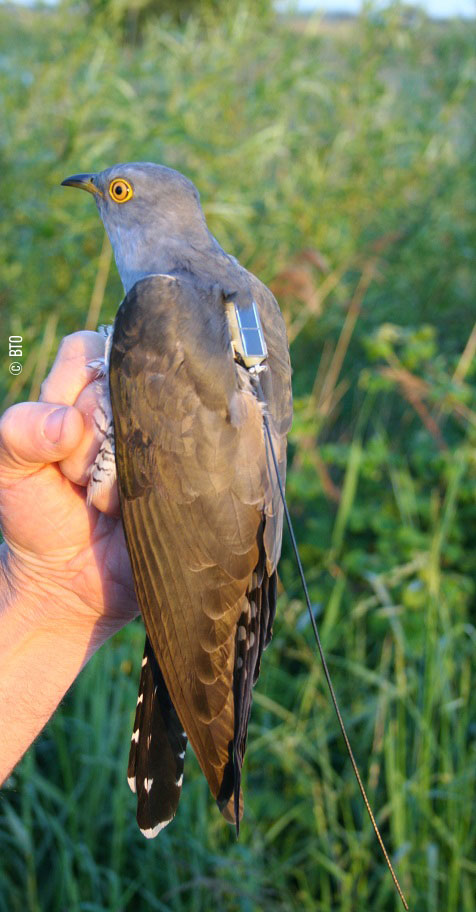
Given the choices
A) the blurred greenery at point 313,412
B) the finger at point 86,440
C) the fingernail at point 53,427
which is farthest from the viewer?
the blurred greenery at point 313,412

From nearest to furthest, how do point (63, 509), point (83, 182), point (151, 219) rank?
point (63, 509) → point (151, 219) → point (83, 182)

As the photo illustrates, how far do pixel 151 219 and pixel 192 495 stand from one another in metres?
0.86

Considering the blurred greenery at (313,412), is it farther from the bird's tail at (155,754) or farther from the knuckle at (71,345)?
the knuckle at (71,345)

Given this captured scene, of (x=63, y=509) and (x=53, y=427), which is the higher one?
(x=53, y=427)

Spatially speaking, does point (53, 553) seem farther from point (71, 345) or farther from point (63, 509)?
point (71, 345)

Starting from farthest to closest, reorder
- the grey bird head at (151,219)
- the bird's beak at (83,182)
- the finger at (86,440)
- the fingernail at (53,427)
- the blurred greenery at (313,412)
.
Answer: the blurred greenery at (313,412) → the bird's beak at (83,182) → the grey bird head at (151,219) → the finger at (86,440) → the fingernail at (53,427)

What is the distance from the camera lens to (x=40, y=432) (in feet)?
6.13

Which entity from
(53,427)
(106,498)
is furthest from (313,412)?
(53,427)

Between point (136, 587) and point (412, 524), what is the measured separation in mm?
2165

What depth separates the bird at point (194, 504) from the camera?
1.88 m

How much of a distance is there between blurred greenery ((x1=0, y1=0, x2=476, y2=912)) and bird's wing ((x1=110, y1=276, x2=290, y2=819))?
0.83 meters

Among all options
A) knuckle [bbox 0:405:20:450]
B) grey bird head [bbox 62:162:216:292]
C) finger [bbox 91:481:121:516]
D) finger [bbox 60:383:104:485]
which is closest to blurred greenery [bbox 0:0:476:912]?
grey bird head [bbox 62:162:216:292]

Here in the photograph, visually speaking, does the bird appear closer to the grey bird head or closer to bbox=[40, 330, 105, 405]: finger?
bbox=[40, 330, 105, 405]: finger

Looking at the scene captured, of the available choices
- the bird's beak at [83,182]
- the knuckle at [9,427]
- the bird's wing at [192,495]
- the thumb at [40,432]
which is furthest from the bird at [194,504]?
the bird's beak at [83,182]
